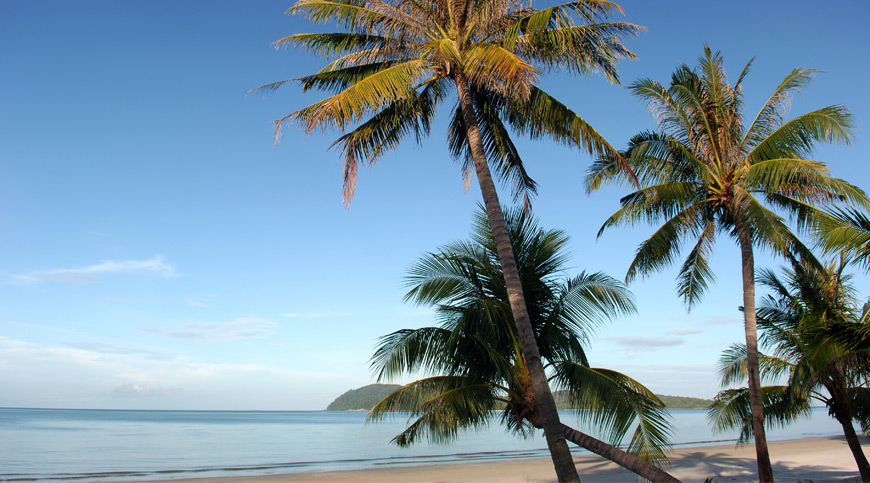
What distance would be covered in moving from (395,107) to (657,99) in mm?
5850

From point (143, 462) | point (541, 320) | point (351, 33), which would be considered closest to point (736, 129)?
point (541, 320)

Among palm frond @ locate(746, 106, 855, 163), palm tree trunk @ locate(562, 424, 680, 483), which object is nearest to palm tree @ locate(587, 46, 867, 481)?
palm frond @ locate(746, 106, 855, 163)

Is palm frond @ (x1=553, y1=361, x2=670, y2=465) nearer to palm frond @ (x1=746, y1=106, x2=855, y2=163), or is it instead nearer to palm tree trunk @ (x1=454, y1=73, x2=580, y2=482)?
palm tree trunk @ (x1=454, y1=73, x2=580, y2=482)

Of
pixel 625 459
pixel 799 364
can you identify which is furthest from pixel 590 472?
pixel 625 459

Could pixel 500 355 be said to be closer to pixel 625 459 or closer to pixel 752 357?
pixel 625 459

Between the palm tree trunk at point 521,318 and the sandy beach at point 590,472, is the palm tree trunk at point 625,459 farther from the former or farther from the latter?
the sandy beach at point 590,472

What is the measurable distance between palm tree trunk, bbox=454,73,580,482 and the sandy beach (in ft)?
30.3

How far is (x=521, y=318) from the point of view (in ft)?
24.8

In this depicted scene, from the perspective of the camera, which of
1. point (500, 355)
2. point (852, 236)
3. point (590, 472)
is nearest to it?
point (852, 236)

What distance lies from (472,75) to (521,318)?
3.62 m

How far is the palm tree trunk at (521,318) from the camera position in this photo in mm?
6977

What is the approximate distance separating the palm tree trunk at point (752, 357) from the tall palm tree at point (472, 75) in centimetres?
391

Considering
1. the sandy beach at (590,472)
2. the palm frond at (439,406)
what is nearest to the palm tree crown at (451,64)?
the palm frond at (439,406)

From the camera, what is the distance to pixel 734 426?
515 inches
